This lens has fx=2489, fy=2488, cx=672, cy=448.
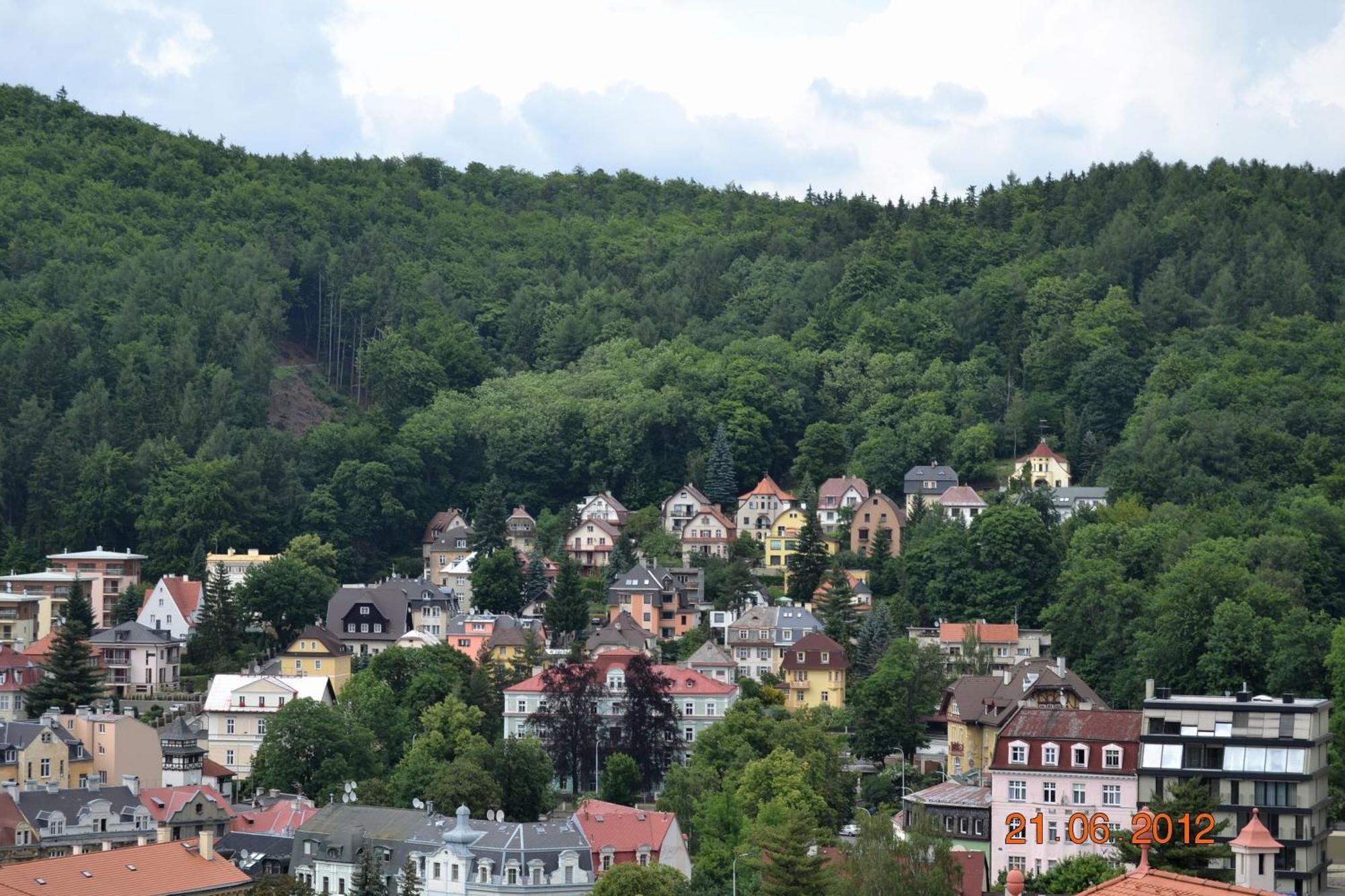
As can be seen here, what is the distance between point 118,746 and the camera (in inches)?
3354

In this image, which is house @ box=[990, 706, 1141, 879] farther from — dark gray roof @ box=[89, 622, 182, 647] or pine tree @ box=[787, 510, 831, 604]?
dark gray roof @ box=[89, 622, 182, 647]

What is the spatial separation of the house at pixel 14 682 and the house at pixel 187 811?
14182 millimetres

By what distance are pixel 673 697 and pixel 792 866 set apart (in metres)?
26.6

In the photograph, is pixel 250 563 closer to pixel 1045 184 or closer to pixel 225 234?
pixel 225 234

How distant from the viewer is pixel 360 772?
274ft

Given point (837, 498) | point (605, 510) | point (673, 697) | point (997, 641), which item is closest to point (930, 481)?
point (837, 498)

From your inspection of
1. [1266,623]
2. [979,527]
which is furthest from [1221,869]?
[979,527]

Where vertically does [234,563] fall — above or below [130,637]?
above

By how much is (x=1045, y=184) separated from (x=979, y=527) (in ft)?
245

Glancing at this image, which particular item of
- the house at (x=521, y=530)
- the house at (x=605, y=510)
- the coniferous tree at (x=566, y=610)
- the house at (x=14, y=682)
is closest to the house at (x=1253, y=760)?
the coniferous tree at (x=566, y=610)

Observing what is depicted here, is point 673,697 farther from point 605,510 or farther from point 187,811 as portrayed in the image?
point 605,510

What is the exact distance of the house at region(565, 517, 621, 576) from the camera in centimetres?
11419

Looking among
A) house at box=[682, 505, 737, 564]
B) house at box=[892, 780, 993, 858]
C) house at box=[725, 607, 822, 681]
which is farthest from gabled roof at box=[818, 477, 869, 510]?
house at box=[892, 780, 993, 858]

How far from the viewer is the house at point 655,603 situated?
4055 inches
